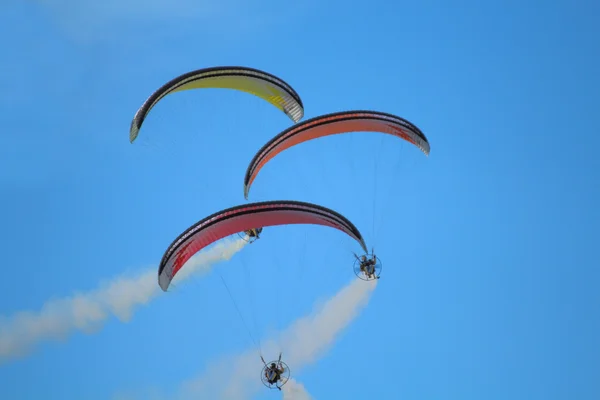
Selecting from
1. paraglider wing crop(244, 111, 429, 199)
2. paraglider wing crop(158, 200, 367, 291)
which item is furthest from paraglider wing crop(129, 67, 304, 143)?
paraglider wing crop(158, 200, 367, 291)

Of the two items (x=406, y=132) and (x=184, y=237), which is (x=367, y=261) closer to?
(x=406, y=132)

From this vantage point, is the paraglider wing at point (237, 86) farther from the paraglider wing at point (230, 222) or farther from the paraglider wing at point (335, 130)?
the paraglider wing at point (230, 222)

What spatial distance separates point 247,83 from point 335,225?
8.14 m

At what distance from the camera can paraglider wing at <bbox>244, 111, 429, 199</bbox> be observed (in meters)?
34.9

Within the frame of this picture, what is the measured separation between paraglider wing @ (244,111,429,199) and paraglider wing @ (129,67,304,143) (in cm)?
259

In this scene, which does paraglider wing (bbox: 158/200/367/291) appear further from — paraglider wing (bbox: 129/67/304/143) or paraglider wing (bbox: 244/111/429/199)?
paraglider wing (bbox: 129/67/304/143)

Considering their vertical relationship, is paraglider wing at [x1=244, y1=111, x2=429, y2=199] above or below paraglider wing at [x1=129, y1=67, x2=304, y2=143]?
below

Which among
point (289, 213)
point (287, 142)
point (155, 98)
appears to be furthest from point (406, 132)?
point (155, 98)

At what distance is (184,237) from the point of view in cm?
3155

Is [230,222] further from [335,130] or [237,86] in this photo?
[237,86]

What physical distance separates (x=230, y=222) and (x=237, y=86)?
347 inches

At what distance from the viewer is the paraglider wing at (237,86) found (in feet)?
113

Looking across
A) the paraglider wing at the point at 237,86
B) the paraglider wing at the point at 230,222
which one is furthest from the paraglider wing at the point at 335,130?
the paraglider wing at the point at 230,222

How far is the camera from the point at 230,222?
31406 mm
